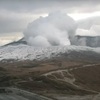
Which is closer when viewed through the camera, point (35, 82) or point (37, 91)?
point (37, 91)

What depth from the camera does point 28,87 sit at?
6009 inches

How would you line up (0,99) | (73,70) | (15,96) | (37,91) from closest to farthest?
1. (0,99)
2. (15,96)
3. (37,91)
4. (73,70)

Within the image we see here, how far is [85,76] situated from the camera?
18912 cm

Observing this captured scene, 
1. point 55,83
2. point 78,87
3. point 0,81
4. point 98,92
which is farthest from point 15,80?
point 98,92

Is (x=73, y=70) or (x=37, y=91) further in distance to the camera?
(x=73, y=70)

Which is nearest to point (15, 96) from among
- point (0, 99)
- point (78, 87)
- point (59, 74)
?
point (0, 99)

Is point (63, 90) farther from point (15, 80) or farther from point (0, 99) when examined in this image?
point (0, 99)

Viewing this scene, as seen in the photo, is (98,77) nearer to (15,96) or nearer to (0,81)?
(0,81)

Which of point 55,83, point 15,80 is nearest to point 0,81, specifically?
point 15,80

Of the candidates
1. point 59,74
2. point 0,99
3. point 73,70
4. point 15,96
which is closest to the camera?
point 0,99

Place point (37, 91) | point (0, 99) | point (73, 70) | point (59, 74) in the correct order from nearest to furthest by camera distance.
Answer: point (0, 99) → point (37, 91) → point (59, 74) → point (73, 70)

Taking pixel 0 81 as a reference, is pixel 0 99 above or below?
below

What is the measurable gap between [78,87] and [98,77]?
3584 cm

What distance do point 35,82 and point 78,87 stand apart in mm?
21827
